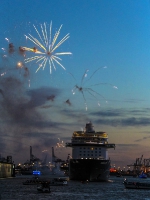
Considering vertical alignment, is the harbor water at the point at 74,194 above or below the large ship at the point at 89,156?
below

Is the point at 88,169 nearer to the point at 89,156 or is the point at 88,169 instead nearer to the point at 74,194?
the point at 89,156

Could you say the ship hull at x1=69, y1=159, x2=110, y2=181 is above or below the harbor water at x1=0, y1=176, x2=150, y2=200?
above

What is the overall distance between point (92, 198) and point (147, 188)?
1489 inches

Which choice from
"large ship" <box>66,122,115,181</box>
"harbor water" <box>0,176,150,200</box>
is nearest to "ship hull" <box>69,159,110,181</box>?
"large ship" <box>66,122,115,181</box>

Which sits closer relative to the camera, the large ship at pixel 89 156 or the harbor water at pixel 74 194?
the harbor water at pixel 74 194

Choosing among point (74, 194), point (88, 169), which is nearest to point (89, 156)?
point (88, 169)

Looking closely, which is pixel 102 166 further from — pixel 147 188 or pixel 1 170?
pixel 1 170

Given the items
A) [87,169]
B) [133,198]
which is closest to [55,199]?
[133,198]

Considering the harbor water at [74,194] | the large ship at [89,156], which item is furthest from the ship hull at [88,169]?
the harbor water at [74,194]

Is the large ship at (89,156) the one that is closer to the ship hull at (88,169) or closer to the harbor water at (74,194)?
the ship hull at (88,169)

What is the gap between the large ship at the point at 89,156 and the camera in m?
127

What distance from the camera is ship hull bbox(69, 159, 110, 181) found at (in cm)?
12681

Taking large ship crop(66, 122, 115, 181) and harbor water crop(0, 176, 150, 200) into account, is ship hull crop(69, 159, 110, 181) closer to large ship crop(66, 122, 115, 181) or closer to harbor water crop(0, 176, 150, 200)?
Answer: large ship crop(66, 122, 115, 181)

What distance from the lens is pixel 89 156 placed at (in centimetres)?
13262
